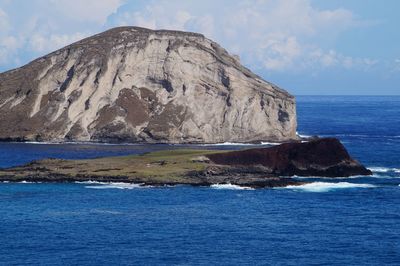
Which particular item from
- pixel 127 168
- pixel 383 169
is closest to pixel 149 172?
pixel 127 168

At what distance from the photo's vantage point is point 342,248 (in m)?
86.3

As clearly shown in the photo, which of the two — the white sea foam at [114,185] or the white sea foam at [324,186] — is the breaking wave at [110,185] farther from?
the white sea foam at [324,186]

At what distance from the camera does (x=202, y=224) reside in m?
98.9

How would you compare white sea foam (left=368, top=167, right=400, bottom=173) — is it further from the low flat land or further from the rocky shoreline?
the low flat land

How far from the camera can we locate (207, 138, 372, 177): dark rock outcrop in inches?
5472

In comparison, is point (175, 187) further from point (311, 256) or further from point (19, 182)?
point (311, 256)

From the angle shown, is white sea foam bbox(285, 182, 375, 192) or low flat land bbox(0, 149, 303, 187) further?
low flat land bbox(0, 149, 303, 187)

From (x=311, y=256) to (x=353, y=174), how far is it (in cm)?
5904

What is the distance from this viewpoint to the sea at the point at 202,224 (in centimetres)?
8281

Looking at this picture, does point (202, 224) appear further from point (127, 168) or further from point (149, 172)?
point (127, 168)

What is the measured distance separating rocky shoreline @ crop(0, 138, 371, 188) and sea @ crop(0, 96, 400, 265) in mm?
3070

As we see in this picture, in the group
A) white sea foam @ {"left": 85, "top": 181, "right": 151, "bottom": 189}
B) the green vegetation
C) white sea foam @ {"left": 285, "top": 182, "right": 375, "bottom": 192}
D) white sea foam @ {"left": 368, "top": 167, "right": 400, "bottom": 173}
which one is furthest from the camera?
white sea foam @ {"left": 368, "top": 167, "right": 400, "bottom": 173}

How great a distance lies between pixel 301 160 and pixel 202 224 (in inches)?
1762

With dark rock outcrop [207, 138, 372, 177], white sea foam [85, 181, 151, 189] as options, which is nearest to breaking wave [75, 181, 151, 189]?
white sea foam [85, 181, 151, 189]
